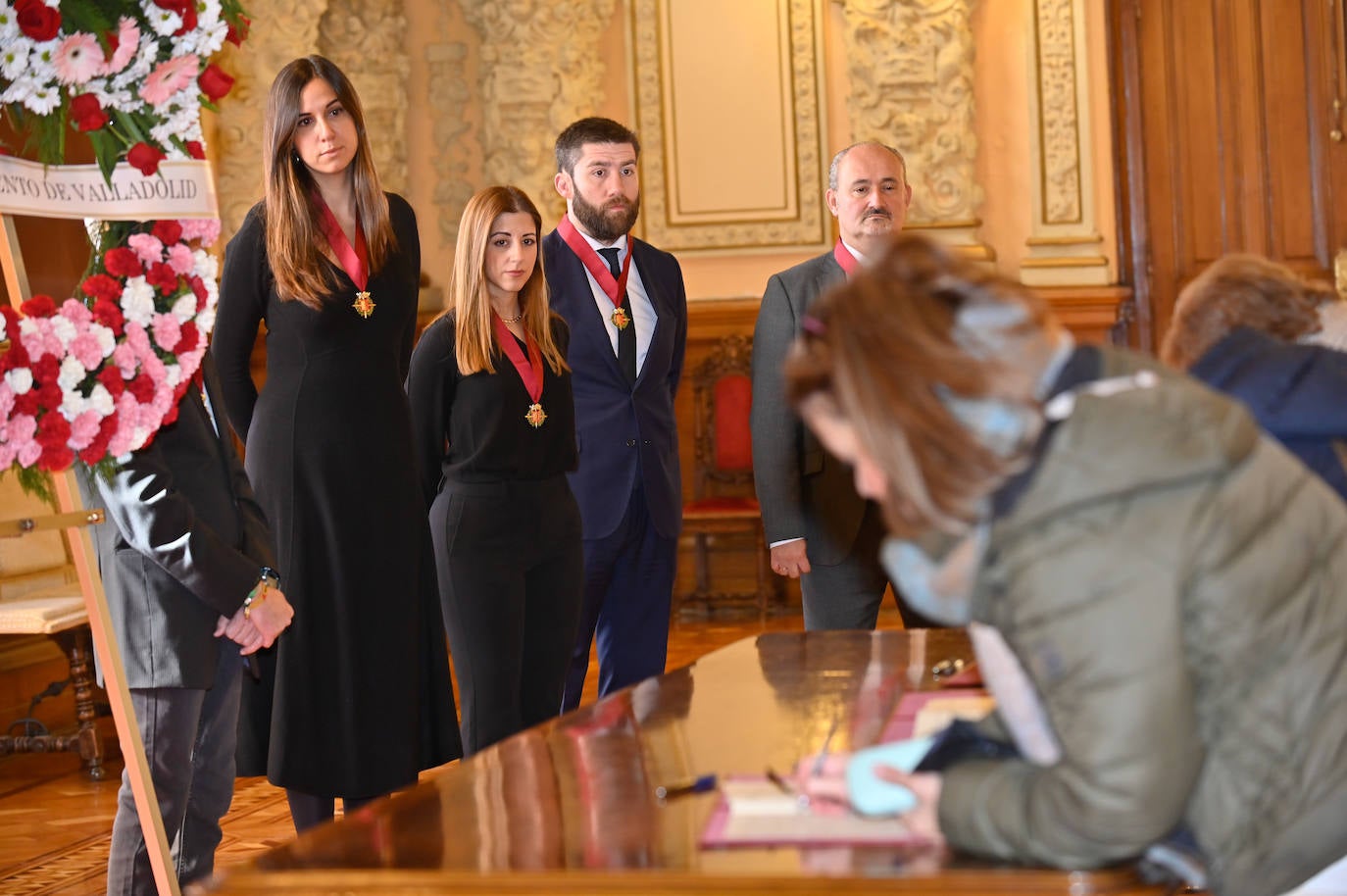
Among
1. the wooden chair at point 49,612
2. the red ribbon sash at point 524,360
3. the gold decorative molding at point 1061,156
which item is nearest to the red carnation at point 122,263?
the red ribbon sash at point 524,360

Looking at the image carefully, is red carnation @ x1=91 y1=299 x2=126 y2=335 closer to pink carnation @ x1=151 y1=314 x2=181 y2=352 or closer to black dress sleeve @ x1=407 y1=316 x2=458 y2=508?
pink carnation @ x1=151 y1=314 x2=181 y2=352

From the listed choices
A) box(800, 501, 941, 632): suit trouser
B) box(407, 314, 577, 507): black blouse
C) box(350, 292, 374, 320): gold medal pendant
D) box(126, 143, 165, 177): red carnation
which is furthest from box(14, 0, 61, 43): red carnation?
box(800, 501, 941, 632): suit trouser

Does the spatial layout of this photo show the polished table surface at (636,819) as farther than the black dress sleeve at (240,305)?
No

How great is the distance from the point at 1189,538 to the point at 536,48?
23.4 ft

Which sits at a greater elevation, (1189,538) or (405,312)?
(405,312)

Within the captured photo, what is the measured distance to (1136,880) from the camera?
1.48m

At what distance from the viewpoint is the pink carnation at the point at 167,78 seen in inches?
108

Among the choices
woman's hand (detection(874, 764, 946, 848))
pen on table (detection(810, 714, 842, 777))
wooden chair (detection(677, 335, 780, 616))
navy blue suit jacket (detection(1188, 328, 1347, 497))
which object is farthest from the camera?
wooden chair (detection(677, 335, 780, 616))

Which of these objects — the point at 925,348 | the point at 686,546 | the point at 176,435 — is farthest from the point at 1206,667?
the point at 686,546

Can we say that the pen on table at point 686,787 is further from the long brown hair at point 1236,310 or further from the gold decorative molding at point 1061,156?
the gold decorative molding at point 1061,156

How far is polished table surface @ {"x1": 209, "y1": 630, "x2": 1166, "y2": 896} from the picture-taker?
4.86ft

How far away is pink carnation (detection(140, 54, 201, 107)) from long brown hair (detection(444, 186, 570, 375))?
3.40 feet

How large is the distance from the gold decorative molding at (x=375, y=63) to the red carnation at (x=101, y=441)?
562cm

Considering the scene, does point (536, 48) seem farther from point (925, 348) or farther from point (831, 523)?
point (925, 348)
